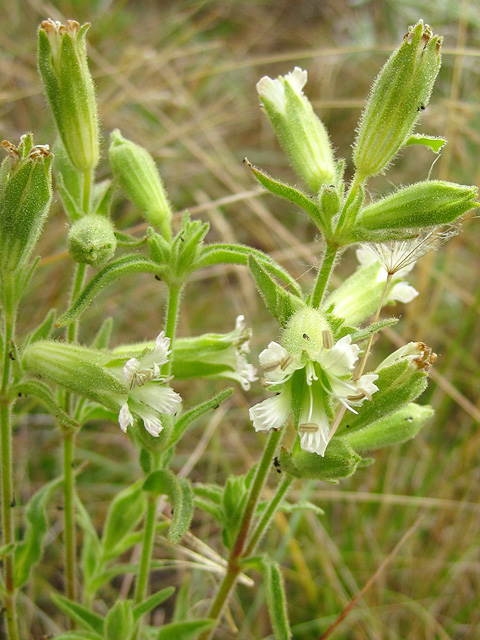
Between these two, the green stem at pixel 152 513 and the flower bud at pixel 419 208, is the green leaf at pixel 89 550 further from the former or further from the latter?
the flower bud at pixel 419 208

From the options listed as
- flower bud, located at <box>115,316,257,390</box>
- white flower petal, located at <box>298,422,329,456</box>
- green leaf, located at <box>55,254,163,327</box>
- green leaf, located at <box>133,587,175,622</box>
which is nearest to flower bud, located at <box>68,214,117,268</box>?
green leaf, located at <box>55,254,163,327</box>

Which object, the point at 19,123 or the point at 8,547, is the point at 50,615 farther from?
the point at 19,123

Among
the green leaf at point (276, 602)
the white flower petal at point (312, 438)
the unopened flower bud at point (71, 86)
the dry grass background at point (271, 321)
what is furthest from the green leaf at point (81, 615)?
the unopened flower bud at point (71, 86)

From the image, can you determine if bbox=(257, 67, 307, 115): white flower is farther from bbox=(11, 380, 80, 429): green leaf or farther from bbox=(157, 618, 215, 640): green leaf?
bbox=(157, 618, 215, 640): green leaf

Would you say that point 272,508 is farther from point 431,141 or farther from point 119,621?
point 431,141

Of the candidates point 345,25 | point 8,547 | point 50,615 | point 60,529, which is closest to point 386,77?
point 8,547

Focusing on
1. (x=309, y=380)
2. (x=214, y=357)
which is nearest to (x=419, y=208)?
(x=309, y=380)
